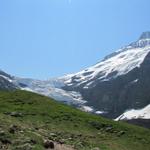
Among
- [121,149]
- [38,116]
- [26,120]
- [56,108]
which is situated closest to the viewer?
[121,149]

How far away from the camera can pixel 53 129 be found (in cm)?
3509

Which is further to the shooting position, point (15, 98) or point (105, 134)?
point (15, 98)

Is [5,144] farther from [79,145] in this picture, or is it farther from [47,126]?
[47,126]

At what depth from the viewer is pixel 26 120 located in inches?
1444

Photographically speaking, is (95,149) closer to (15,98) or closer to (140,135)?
(140,135)

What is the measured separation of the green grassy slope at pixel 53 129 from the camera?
90.1 feet

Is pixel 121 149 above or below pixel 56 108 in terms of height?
below

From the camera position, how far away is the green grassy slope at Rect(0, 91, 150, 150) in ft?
90.1

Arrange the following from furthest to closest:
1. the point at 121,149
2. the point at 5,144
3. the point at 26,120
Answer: the point at 26,120 < the point at 121,149 < the point at 5,144

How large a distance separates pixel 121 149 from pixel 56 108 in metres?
12.4

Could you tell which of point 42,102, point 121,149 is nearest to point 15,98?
point 42,102

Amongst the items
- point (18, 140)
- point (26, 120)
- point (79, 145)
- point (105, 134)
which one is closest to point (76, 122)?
point (105, 134)

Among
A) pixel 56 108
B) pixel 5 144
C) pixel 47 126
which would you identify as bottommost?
pixel 5 144

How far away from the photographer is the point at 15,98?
4775cm
